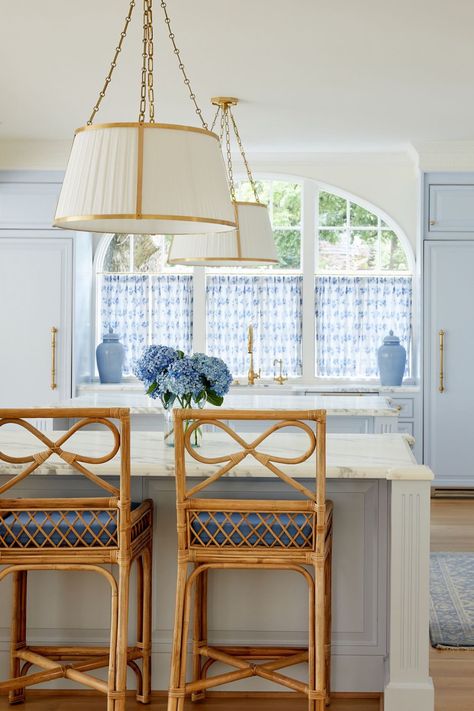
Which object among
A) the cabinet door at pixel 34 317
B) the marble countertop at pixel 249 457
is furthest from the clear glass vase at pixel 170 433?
the cabinet door at pixel 34 317

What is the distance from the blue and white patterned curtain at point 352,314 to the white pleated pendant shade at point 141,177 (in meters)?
4.96

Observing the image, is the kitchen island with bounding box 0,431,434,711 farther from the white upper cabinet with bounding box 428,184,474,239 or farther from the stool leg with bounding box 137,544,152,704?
the white upper cabinet with bounding box 428,184,474,239

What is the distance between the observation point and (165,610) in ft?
10.1

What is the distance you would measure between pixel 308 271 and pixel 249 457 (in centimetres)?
463

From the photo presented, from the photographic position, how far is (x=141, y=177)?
250 centimetres

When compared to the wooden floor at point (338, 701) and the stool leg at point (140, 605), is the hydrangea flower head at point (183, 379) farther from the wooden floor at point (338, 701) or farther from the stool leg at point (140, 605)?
the wooden floor at point (338, 701)

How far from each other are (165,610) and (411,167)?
16.8ft

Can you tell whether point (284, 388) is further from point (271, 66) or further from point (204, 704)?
point (204, 704)

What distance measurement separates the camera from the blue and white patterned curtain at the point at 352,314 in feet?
24.6

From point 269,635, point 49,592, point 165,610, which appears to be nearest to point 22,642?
point 49,592

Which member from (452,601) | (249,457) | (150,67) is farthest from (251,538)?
(452,601)

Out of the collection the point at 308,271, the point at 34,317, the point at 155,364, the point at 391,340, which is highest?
the point at 308,271

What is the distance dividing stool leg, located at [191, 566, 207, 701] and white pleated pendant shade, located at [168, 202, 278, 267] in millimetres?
1758

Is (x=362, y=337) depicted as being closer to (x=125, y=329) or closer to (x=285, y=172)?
(x=285, y=172)
